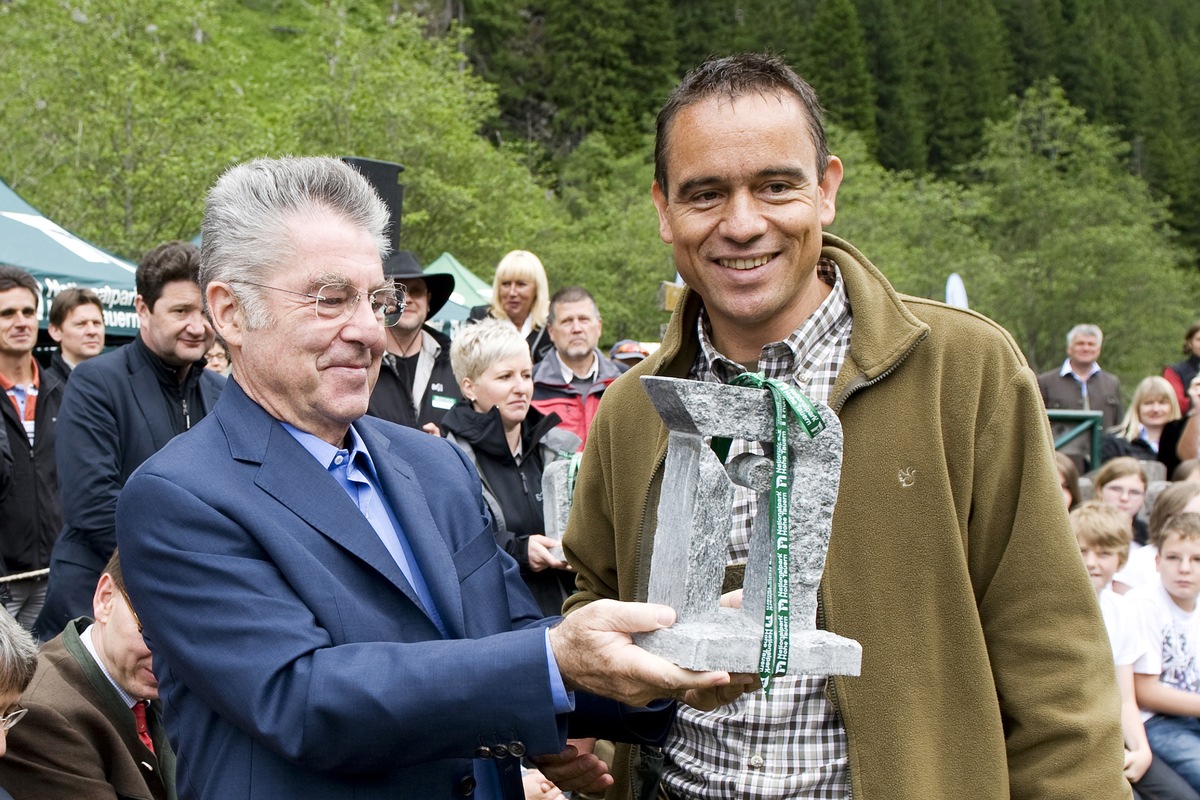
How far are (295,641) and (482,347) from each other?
361cm

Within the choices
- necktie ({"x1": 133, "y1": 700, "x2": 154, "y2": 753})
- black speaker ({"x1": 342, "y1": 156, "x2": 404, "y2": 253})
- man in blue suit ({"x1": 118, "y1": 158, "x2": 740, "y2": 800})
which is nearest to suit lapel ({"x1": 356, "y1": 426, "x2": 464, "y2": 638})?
man in blue suit ({"x1": 118, "y1": 158, "x2": 740, "y2": 800})

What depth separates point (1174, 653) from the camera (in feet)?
18.0

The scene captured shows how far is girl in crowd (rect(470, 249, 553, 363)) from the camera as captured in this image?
750 cm

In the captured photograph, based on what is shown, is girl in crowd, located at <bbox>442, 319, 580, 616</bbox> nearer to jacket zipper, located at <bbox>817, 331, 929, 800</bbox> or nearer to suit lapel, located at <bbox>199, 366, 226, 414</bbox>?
suit lapel, located at <bbox>199, 366, 226, 414</bbox>

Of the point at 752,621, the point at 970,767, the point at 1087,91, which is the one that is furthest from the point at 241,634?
the point at 1087,91

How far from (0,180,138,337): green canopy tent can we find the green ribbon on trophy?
7.85 meters

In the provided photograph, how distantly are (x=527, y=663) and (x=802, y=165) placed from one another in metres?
1.07

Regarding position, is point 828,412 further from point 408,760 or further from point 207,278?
point 207,278

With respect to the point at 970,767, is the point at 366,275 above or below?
above

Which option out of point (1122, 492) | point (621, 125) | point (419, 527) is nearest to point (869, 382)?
point (419, 527)

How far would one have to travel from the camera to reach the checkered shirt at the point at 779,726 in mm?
2254

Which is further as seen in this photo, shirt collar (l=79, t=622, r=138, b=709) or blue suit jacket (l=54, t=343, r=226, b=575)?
blue suit jacket (l=54, t=343, r=226, b=575)

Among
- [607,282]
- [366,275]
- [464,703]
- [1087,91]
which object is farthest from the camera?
[1087,91]

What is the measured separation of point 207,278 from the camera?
221cm
